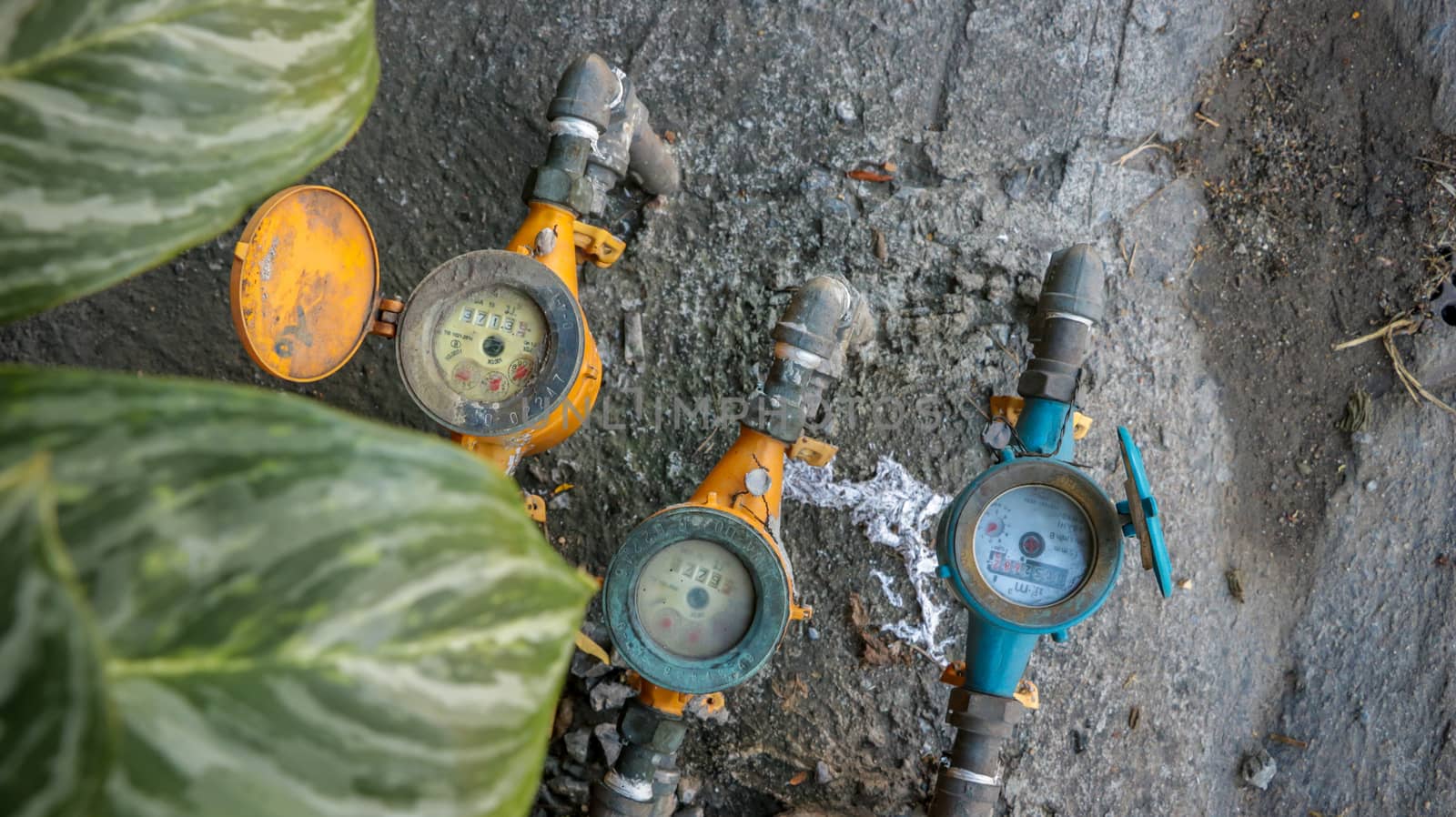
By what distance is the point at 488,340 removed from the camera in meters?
1.14

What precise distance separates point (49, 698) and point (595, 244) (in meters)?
1.03

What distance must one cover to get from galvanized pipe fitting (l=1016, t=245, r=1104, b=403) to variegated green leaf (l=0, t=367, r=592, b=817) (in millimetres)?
901

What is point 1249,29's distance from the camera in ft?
5.10

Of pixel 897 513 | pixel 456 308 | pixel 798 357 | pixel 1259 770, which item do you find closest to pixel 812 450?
pixel 798 357

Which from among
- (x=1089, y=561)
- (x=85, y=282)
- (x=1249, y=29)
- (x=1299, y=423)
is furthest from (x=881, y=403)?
(x=85, y=282)

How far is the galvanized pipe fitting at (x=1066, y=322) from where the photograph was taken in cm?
116

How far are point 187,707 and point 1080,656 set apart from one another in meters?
1.28

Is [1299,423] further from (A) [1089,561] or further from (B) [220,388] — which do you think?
(B) [220,388]

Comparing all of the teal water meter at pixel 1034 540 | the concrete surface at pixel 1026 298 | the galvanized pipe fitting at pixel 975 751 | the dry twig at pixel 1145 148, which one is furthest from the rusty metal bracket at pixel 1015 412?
the dry twig at pixel 1145 148

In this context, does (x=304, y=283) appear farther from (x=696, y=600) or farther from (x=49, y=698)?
(x=49, y=698)

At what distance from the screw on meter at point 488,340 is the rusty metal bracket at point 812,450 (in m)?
0.29

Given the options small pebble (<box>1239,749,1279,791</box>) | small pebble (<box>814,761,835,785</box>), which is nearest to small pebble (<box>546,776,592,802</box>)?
small pebble (<box>814,761,835,785</box>)

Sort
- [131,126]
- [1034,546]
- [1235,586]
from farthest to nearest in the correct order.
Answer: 1. [1235,586]
2. [1034,546]
3. [131,126]

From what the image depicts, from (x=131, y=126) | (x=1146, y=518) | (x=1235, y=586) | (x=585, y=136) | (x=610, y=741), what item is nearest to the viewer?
(x=131, y=126)
